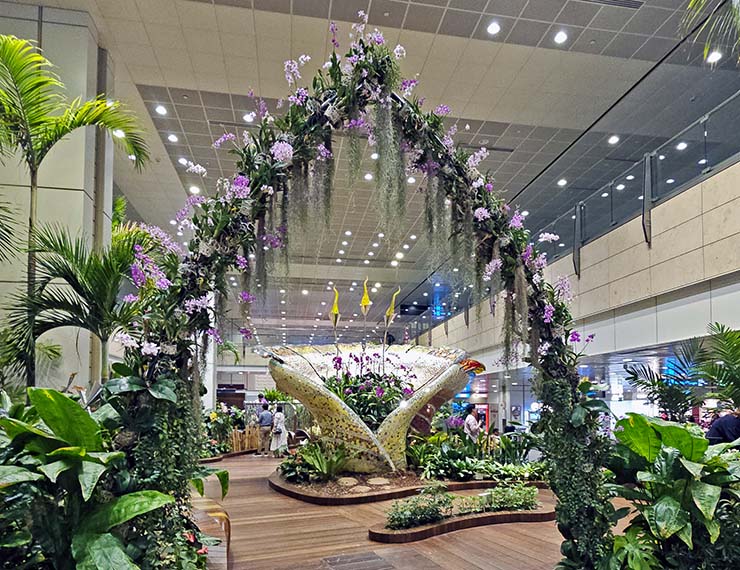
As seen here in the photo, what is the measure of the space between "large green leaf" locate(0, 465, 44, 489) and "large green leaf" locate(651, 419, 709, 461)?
300 cm

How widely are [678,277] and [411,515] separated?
5.10 metres

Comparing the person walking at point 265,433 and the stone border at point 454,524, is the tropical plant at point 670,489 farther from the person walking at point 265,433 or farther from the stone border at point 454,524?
the person walking at point 265,433

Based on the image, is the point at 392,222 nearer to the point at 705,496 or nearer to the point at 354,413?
the point at 705,496

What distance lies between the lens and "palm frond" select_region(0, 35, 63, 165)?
4.60 metres

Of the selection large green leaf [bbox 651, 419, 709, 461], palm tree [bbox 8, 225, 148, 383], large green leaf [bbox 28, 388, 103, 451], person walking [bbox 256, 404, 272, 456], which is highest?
palm tree [bbox 8, 225, 148, 383]

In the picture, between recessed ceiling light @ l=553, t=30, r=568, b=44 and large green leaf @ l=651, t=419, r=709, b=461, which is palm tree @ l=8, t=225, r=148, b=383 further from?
recessed ceiling light @ l=553, t=30, r=568, b=44

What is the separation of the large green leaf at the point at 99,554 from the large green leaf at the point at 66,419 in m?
0.38

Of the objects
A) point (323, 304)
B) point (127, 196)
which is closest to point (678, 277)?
point (127, 196)

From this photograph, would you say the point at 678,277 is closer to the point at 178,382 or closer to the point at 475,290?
the point at 475,290

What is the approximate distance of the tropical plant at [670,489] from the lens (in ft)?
9.45

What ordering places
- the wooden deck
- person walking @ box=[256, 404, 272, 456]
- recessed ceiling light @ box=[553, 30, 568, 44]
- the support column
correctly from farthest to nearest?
person walking @ box=[256, 404, 272, 456] < recessed ceiling light @ box=[553, 30, 568, 44] < the support column < the wooden deck

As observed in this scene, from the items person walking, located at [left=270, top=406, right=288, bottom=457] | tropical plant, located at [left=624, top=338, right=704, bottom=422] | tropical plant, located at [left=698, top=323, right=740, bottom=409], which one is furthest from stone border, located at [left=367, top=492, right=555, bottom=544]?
person walking, located at [left=270, top=406, right=288, bottom=457]

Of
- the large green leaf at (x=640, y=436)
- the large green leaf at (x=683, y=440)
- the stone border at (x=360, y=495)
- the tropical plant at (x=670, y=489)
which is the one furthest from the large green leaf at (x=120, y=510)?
the stone border at (x=360, y=495)

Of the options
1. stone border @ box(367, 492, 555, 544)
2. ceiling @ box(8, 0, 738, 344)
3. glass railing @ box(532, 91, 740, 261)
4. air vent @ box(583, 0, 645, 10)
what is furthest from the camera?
ceiling @ box(8, 0, 738, 344)
